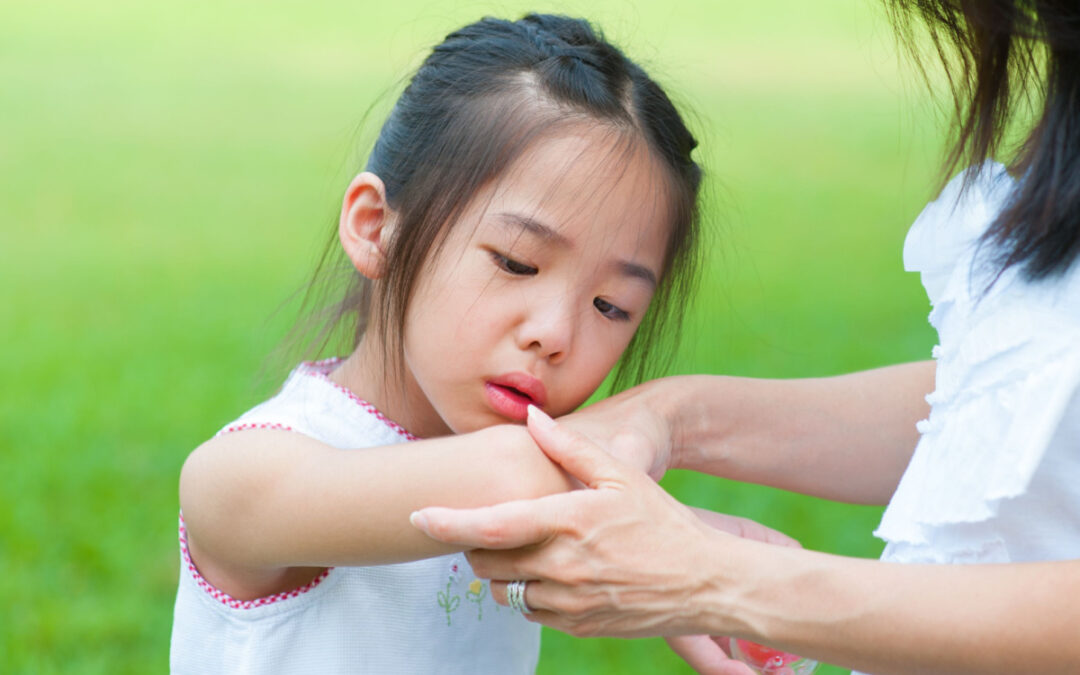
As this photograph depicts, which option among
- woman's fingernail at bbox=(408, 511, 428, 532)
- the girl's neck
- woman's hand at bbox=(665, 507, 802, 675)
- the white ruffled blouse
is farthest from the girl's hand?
woman's fingernail at bbox=(408, 511, 428, 532)

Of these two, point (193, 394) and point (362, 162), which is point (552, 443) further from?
point (193, 394)

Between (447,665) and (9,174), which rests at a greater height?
(447,665)

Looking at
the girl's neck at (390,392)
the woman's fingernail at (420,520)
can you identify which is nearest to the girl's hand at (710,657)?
the girl's neck at (390,392)

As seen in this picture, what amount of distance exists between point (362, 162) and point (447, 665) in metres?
1.03

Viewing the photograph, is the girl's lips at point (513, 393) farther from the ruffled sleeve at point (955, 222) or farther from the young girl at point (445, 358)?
the ruffled sleeve at point (955, 222)

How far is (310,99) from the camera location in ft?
39.7

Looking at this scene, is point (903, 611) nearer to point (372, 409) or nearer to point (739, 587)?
point (739, 587)

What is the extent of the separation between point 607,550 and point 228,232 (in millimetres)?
7029

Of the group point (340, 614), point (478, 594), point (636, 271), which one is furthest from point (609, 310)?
point (340, 614)

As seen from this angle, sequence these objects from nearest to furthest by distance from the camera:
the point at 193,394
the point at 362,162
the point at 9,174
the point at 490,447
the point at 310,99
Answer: the point at 490,447 < the point at 362,162 < the point at 193,394 < the point at 9,174 < the point at 310,99

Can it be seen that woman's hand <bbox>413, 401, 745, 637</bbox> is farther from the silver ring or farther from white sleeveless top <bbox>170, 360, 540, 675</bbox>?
white sleeveless top <bbox>170, 360, 540, 675</bbox>

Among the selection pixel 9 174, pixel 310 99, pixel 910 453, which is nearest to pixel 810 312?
pixel 910 453

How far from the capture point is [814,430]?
2.36 metres

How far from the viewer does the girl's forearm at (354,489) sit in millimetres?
1791
